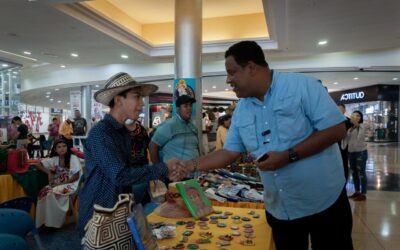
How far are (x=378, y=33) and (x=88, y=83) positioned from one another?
32.2 ft

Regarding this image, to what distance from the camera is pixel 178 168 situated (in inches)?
72.1

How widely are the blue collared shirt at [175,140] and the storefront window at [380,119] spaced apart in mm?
19514

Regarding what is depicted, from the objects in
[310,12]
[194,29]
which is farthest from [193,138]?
[310,12]

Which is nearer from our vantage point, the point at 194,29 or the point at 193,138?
the point at 193,138

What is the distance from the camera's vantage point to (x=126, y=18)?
8.46 meters

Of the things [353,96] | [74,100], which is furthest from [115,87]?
[353,96]

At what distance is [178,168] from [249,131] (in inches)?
18.6

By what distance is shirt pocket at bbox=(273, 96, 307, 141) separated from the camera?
1457mm

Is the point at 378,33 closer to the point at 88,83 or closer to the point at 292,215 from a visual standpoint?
the point at 292,215

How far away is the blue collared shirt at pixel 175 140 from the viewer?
3449 millimetres

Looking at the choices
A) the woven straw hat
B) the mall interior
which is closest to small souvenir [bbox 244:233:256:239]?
the mall interior

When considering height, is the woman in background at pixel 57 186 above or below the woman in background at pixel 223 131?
below

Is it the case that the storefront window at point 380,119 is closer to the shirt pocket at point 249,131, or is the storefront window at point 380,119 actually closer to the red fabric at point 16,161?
the red fabric at point 16,161

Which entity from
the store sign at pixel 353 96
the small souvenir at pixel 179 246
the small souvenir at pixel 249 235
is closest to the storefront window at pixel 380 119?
the store sign at pixel 353 96
